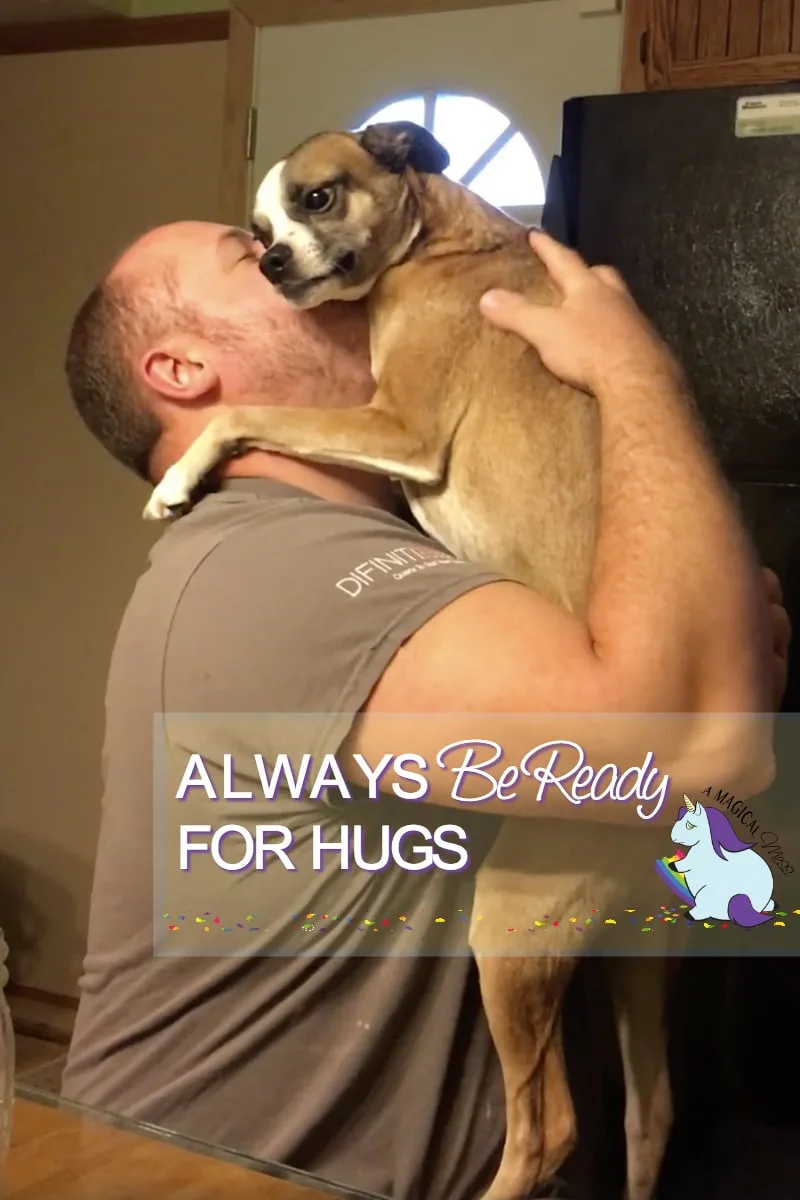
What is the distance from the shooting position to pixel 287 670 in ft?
2.85

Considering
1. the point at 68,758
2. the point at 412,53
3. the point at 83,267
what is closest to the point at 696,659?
the point at 412,53

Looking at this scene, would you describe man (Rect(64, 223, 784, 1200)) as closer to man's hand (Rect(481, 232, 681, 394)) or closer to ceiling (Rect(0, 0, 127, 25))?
man's hand (Rect(481, 232, 681, 394))

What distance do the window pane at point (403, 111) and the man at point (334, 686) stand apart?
0.20m

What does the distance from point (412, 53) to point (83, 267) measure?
0.59 m

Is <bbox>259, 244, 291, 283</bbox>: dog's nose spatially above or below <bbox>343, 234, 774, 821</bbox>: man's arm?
above

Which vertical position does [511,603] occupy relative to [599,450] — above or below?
below

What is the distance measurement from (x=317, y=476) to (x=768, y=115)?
0.44m

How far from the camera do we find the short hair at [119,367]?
1057 millimetres

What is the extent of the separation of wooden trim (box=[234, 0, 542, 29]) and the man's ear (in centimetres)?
41

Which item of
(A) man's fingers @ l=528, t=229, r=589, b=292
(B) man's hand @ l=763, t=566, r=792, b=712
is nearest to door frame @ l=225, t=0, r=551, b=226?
(A) man's fingers @ l=528, t=229, r=589, b=292

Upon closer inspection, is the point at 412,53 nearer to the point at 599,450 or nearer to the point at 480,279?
the point at 480,279

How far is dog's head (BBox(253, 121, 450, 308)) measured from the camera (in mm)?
976

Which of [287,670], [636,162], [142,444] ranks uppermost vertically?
[636,162]

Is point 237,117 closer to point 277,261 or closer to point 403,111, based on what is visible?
point 403,111
